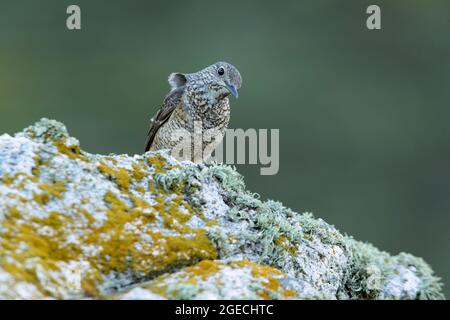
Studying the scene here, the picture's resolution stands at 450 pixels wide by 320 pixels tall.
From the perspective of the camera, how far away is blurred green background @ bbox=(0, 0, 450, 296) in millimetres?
19969

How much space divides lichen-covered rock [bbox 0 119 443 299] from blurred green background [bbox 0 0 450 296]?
13.0 metres

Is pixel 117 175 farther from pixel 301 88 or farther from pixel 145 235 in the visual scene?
pixel 301 88

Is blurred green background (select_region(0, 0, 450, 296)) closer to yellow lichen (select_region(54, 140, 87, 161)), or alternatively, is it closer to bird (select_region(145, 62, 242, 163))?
bird (select_region(145, 62, 242, 163))

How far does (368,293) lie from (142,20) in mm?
24604

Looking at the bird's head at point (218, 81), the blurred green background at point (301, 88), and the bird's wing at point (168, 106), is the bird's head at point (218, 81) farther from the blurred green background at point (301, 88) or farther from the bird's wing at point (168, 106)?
the blurred green background at point (301, 88)

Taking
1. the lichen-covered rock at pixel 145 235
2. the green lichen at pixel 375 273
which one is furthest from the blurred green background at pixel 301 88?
the lichen-covered rock at pixel 145 235

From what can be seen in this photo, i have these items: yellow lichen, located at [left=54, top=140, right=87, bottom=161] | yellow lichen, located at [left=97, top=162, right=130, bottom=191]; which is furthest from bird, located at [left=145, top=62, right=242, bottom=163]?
yellow lichen, located at [left=54, top=140, right=87, bottom=161]

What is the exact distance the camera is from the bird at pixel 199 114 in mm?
8406

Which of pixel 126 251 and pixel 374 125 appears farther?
pixel 374 125

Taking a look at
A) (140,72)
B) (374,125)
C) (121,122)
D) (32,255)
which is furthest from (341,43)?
(32,255)

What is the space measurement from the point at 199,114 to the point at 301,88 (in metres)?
15.5

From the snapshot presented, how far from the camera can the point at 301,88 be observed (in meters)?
23.7

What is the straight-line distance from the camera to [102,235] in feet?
12.7
